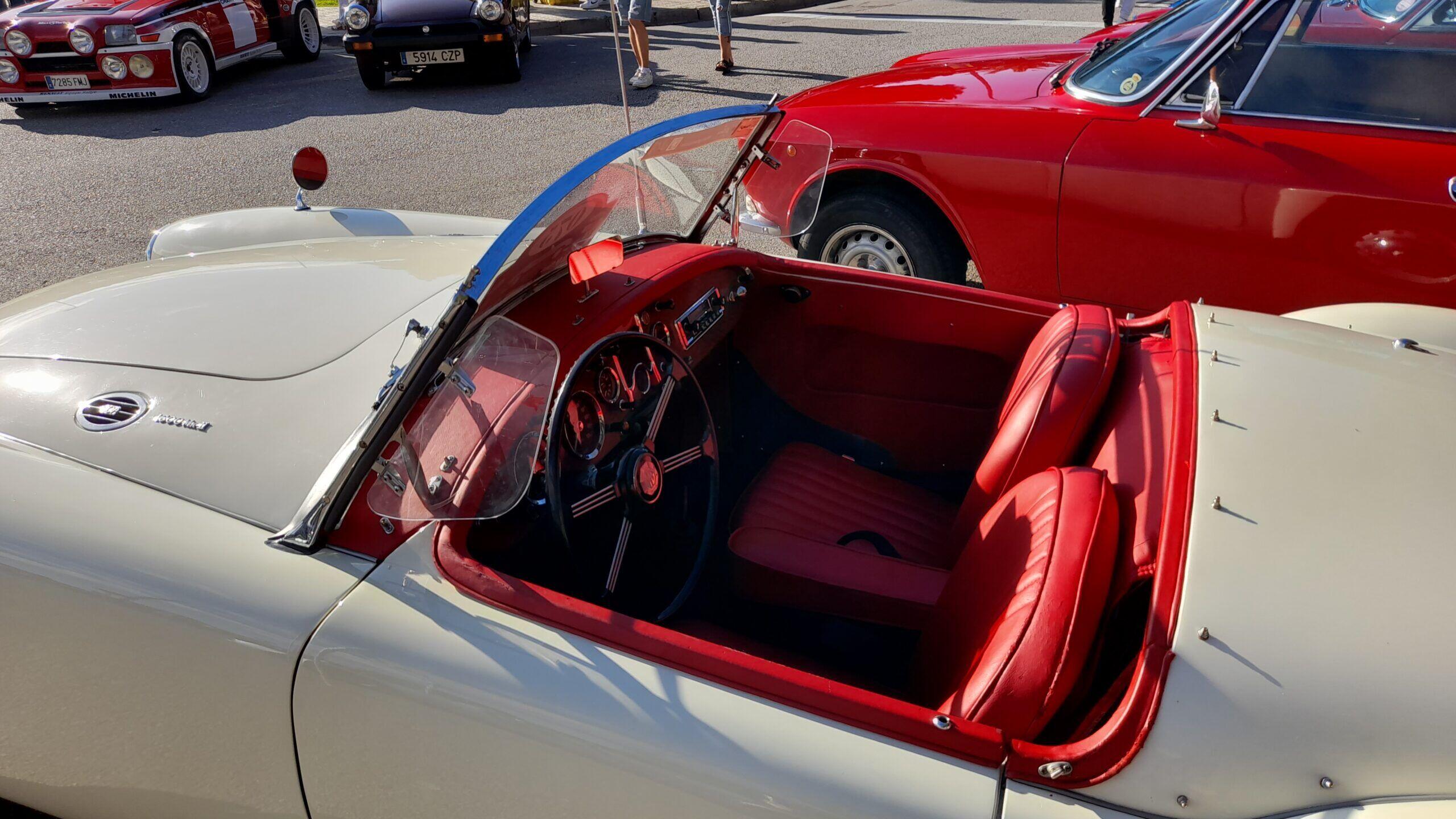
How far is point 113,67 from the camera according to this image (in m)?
8.59

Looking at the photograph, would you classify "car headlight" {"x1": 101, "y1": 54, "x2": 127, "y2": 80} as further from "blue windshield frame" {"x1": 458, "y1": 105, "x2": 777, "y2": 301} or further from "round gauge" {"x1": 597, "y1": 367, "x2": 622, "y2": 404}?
"round gauge" {"x1": 597, "y1": 367, "x2": 622, "y2": 404}

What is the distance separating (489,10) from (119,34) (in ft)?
10.3

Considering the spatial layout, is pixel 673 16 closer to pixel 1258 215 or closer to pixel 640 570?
pixel 1258 215

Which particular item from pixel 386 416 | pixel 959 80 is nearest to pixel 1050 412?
pixel 386 416

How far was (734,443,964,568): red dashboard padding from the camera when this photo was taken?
2.48 m

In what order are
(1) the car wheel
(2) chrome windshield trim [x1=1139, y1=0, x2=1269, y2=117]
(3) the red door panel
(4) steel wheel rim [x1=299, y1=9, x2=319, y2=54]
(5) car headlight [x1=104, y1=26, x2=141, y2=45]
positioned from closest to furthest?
(3) the red door panel, (2) chrome windshield trim [x1=1139, y1=0, x2=1269, y2=117], (5) car headlight [x1=104, y1=26, x2=141, y2=45], (1) the car wheel, (4) steel wheel rim [x1=299, y1=9, x2=319, y2=54]

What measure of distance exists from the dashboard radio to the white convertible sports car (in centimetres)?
5

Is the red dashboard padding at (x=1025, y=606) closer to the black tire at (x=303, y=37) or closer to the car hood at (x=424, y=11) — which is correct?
the car hood at (x=424, y=11)

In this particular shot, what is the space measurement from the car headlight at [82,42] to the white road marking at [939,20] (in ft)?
24.1

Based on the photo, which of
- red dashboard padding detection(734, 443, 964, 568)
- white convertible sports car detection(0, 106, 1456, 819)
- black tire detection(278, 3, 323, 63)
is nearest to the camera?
white convertible sports car detection(0, 106, 1456, 819)

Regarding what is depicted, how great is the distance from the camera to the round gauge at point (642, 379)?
2.13 meters

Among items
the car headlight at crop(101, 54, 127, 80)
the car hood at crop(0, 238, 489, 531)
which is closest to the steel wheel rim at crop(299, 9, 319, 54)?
the car headlight at crop(101, 54, 127, 80)

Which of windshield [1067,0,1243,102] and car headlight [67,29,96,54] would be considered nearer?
windshield [1067,0,1243,102]

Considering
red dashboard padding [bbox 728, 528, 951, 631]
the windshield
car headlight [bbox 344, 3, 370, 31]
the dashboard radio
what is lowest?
red dashboard padding [bbox 728, 528, 951, 631]
